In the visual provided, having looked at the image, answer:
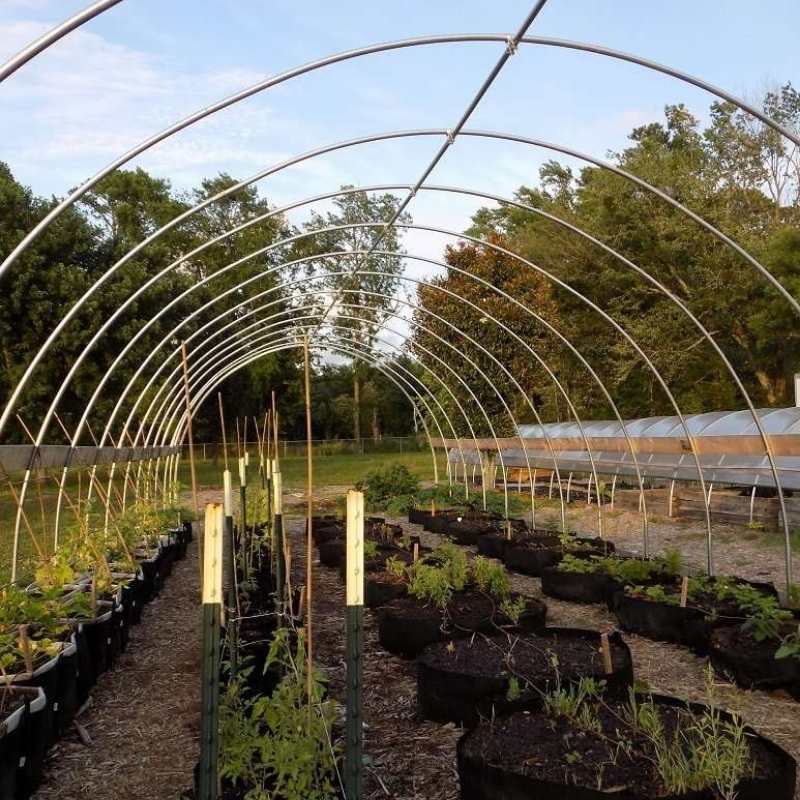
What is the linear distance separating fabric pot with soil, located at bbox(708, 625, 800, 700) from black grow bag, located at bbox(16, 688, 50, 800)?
3859 mm

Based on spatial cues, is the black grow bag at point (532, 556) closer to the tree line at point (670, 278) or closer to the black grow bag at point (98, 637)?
the black grow bag at point (98, 637)

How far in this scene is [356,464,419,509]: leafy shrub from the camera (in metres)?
16.7

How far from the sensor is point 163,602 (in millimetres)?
8094

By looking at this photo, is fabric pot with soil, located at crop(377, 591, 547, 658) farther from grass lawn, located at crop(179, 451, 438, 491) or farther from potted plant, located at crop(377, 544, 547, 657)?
grass lawn, located at crop(179, 451, 438, 491)

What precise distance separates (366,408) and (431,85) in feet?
122

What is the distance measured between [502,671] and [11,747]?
99.4 inches

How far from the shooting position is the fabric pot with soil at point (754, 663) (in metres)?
4.84

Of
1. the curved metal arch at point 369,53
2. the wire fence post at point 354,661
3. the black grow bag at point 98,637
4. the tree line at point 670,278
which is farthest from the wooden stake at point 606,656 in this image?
the tree line at point 670,278

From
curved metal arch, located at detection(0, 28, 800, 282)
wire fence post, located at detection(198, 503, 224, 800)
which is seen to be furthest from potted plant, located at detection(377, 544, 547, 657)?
curved metal arch, located at detection(0, 28, 800, 282)

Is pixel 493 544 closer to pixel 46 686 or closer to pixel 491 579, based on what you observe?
pixel 491 579

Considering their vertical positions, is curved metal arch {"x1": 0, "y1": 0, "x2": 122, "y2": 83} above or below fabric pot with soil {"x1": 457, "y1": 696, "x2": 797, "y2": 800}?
above

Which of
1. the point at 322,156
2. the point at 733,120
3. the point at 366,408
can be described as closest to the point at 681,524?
the point at 322,156

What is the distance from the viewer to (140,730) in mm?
4629

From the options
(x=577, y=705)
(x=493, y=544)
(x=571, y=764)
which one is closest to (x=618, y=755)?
(x=571, y=764)
